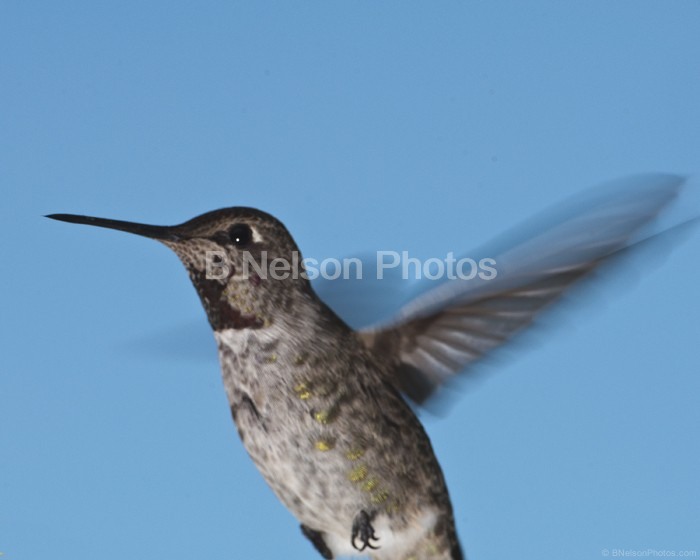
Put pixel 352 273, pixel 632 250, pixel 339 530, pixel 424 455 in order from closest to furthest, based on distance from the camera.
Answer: pixel 632 250 → pixel 339 530 → pixel 424 455 → pixel 352 273

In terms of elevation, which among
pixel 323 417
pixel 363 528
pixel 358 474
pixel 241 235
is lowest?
pixel 363 528

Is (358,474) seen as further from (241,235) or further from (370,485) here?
(241,235)

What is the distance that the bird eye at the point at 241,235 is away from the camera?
5.43 feet

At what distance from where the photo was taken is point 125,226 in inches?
63.7

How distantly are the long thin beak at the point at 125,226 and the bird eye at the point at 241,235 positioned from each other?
10cm

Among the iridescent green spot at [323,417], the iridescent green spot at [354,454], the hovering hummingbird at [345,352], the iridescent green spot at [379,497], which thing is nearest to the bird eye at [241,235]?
the hovering hummingbird at [345,352]

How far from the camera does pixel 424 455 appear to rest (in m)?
1.94

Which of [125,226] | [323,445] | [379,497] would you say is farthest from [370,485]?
[125,226]

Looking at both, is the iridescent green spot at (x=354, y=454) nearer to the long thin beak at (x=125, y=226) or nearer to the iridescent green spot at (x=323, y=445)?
the iridescent green spot at (x=323, y=445)

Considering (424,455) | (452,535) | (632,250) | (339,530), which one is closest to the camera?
(632,250)

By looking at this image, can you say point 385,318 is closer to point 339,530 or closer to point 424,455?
point 424,455

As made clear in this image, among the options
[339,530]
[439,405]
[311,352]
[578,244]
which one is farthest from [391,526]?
[578,244]

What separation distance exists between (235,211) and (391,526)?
73 cm

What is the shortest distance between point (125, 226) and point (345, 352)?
492 mm
